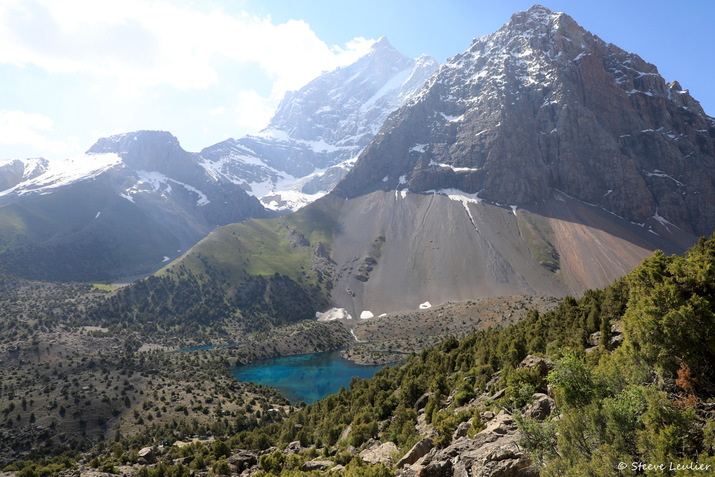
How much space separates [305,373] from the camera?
440 ft

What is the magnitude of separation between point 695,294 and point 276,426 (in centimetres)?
6563

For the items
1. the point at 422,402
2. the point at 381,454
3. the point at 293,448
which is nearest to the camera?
the point at 381,454

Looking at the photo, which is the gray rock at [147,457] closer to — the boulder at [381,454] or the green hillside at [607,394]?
the green hillside at [607,394]

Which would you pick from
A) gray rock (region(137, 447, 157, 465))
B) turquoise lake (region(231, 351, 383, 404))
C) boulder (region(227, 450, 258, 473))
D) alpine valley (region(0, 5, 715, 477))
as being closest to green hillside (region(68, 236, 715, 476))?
alpine valley (region(0, 5, 715, 477))

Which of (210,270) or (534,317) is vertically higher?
(210,270)

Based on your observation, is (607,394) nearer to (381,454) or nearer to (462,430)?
(462,430)

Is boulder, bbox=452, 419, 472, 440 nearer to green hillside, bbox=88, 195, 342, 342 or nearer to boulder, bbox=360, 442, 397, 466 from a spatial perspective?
boulder, bbox=360, 442, 397, 466

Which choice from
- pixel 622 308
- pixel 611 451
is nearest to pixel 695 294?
pixel 611 451

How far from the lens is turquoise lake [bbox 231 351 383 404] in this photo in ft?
383

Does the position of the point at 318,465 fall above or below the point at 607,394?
below

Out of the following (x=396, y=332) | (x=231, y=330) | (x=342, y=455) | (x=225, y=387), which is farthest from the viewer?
(x=231, y=330)

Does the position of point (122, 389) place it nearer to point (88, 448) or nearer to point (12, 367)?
point (88, 448)

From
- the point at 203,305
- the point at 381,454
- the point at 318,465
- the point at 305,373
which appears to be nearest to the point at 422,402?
the point at 381,454

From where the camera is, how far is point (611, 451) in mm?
15891
